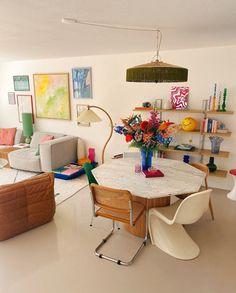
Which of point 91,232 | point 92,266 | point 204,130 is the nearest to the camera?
point 92,266

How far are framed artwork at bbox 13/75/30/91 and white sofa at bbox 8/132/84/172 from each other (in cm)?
142

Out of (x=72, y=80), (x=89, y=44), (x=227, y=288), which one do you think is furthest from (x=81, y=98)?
(x=227, y=288)

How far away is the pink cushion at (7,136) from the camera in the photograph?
5.67 m

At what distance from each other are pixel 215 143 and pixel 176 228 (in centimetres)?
166

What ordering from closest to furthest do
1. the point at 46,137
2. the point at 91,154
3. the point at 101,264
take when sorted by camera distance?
the point at 101,264 → the point at 91,154 → the point at 46,137

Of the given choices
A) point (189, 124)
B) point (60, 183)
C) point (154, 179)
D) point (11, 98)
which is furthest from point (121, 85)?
point (11, 98)

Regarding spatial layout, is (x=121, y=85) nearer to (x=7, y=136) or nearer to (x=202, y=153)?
(x=202, y=153)

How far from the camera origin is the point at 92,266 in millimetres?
2311

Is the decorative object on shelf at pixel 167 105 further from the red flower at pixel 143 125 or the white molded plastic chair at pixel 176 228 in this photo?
the white molded plastic chair at pixel 176 228

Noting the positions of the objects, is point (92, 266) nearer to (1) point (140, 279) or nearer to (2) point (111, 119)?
(1) point (140, 279)

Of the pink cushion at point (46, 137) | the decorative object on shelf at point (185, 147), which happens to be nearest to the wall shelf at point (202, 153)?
the decorative object on shelf at point (185, 147)

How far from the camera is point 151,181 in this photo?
8.36ft

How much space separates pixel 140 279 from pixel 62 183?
2.52 m

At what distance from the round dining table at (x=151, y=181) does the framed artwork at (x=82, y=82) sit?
2.22m
